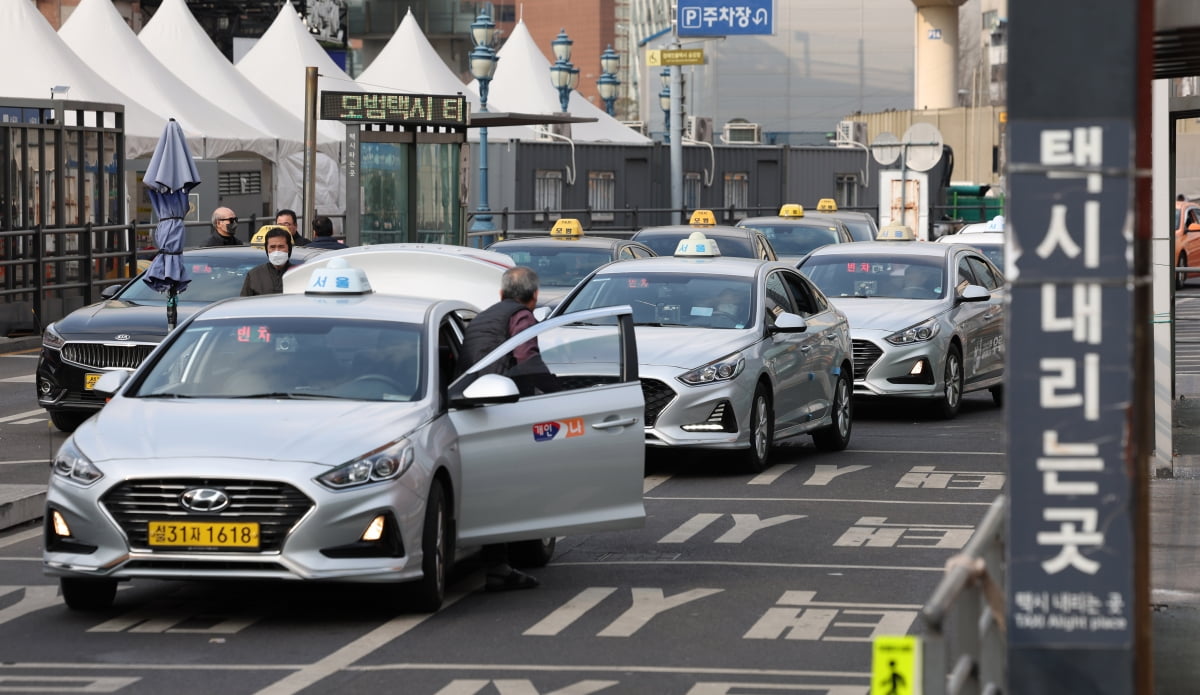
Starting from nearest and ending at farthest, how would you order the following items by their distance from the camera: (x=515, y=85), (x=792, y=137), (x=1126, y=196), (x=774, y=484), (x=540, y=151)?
(x=1126, y=196), (x=774, y=484), (x=540, y=151), (x=515, y=85), (x=792, y=137)

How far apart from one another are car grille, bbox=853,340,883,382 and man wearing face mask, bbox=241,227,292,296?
5.38 metres

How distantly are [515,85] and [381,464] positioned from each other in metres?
56.3

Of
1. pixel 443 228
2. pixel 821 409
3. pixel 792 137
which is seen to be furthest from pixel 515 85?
pixel 821 409

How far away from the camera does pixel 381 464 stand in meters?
9.13

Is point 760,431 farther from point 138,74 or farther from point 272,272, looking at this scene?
point 138,74

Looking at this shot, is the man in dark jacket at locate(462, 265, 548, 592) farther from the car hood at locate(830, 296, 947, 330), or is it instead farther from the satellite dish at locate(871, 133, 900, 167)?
the satellite dish at locate(871, 133, 900, 167)

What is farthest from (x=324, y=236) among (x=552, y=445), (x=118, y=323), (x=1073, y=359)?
(x=1073, y=359)

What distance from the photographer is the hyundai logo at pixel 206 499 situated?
8945 mm

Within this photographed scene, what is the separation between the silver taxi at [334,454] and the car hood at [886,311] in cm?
865

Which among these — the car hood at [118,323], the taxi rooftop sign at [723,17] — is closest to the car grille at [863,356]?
the car hood at [118,323]

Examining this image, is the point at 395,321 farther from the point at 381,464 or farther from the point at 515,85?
the point at 515,85

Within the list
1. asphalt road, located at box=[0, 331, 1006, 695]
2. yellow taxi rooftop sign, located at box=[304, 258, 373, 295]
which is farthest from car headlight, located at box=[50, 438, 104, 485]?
yellow taxi rooftop sign, located at box=[304, 258, 373, 295]

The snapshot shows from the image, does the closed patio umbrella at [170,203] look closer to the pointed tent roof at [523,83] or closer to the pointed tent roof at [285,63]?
the pointed tent roof at [285,63]

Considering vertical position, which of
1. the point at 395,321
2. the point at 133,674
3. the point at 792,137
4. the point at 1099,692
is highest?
the point at 792,137
